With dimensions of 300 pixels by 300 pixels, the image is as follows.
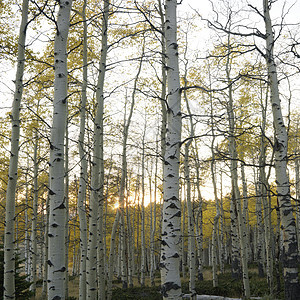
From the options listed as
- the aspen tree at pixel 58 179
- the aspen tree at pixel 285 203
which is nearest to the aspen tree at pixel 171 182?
the aspen tree at pixel 58 179

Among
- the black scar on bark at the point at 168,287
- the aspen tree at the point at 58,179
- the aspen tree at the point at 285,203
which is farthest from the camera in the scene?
the aspen tree at the point at 285,203

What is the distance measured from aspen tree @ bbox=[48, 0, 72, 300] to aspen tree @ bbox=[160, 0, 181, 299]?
113cm

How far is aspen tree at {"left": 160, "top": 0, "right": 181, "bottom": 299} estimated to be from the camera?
3.01 m

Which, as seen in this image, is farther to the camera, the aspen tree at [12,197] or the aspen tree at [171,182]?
the aspen tree at [12,197]

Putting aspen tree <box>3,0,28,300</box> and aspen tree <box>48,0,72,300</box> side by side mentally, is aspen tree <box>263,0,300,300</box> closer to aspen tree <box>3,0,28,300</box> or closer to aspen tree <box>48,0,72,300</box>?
aspen tree <box>48,0,72,300</box>

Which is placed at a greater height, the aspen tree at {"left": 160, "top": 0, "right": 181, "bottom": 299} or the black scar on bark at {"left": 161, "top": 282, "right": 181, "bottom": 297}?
the aspen tree at {"left": 160, "top": 0, "right": 181, "bottom": 299}

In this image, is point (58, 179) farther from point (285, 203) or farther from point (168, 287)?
point (285, 203)

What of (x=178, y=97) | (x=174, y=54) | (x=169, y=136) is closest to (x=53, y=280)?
(x=169, y=136)

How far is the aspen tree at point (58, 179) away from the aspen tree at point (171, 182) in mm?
1131

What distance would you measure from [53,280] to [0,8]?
654 cm

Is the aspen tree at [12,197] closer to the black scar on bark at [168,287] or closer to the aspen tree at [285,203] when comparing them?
the black scar on bark at [168,287]

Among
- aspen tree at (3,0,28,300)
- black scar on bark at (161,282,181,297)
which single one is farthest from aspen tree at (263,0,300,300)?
aspen tree at (3,0,28,300)

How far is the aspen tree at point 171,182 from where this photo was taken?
3006 millimetres

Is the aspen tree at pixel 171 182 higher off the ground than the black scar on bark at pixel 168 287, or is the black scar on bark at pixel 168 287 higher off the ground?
the aspen tree at pixel 171 182
